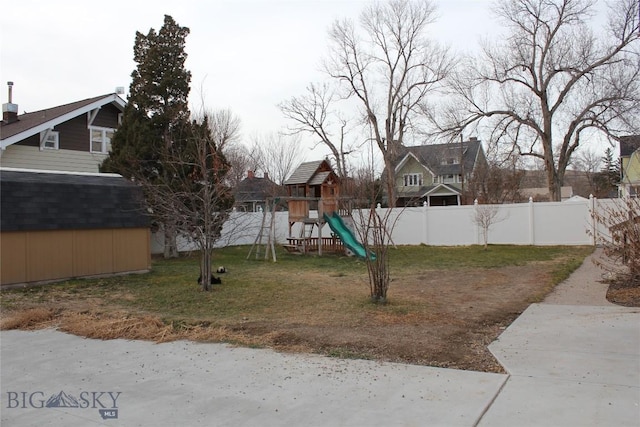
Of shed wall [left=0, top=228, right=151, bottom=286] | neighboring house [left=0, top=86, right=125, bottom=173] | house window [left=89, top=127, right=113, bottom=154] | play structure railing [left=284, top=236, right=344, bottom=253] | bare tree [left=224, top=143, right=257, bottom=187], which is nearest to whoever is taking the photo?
shed wall [left=0, top=228, right=151, bottom=286]

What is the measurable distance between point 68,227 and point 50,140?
8.15 meters

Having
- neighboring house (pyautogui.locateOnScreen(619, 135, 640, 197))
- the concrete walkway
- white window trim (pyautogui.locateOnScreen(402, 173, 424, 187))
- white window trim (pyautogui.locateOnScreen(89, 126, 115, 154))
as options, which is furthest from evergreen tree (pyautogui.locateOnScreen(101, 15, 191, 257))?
white window trim (pyautogui.locateOnScreen(402, 173, 424, 187))

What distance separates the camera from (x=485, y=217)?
19703 millimetres

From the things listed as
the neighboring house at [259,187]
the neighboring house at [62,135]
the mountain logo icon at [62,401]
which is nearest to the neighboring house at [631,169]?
the mountain logo icon at [62,401]

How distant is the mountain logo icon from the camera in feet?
13.1

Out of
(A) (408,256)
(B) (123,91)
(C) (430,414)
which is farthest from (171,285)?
(B) (123,91)

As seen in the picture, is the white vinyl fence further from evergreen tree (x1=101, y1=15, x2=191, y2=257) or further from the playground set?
evergreen tree (x1=101, y1=15, x2=191, y2=257)

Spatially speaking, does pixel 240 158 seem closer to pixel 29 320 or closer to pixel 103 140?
pixel 103 140

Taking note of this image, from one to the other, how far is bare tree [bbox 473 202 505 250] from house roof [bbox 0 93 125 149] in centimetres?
1551

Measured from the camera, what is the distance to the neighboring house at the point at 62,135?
16.8 m

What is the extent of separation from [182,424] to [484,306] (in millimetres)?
5695

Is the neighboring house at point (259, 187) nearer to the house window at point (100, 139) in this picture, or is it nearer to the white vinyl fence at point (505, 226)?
the white vinyl fence at point (505, 226)

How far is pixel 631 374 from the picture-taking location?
167 inches

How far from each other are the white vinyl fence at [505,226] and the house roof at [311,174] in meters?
2.63
